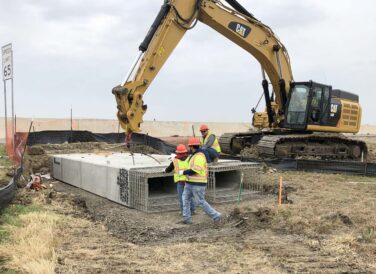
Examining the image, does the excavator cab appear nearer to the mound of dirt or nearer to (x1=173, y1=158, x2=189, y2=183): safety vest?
the mound of dirt

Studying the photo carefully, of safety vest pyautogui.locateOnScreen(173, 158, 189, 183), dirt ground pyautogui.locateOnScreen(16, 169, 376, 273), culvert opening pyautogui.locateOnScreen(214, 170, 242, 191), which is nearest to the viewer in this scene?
dirt ground pyautogui.locateOnScreen(16, 169, 376, 273)

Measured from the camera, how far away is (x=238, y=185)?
1094cm

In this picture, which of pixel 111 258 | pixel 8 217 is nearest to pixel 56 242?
pixel 111 258

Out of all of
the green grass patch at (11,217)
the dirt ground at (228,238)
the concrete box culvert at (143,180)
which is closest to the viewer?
the dirt ground at (228,238)

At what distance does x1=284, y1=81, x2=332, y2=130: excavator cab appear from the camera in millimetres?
16438

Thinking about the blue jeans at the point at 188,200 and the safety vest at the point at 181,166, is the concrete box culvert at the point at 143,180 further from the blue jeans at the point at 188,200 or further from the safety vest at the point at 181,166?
the blue jeans at the point at 188,200

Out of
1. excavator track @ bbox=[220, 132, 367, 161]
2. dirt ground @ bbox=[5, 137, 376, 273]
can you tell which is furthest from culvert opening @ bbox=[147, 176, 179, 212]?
excavator track @ bbox=[220, 132, 367, 161]

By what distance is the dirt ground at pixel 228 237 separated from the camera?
530cm

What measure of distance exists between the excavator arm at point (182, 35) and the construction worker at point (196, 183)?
3644 millimetres

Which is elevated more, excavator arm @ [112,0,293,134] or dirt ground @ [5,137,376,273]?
excavator arm @ [112,0,293,134]

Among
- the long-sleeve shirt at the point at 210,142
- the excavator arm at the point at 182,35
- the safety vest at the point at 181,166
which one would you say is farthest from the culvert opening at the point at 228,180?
the safety vest at the point at 181,166

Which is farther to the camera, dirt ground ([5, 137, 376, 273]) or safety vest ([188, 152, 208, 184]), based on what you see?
safety vest ([188, 152, 208, 184])

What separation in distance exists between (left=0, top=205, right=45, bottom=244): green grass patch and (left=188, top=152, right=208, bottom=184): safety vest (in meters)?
2.82

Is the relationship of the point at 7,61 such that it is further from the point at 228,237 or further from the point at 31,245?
the point at 228,237
